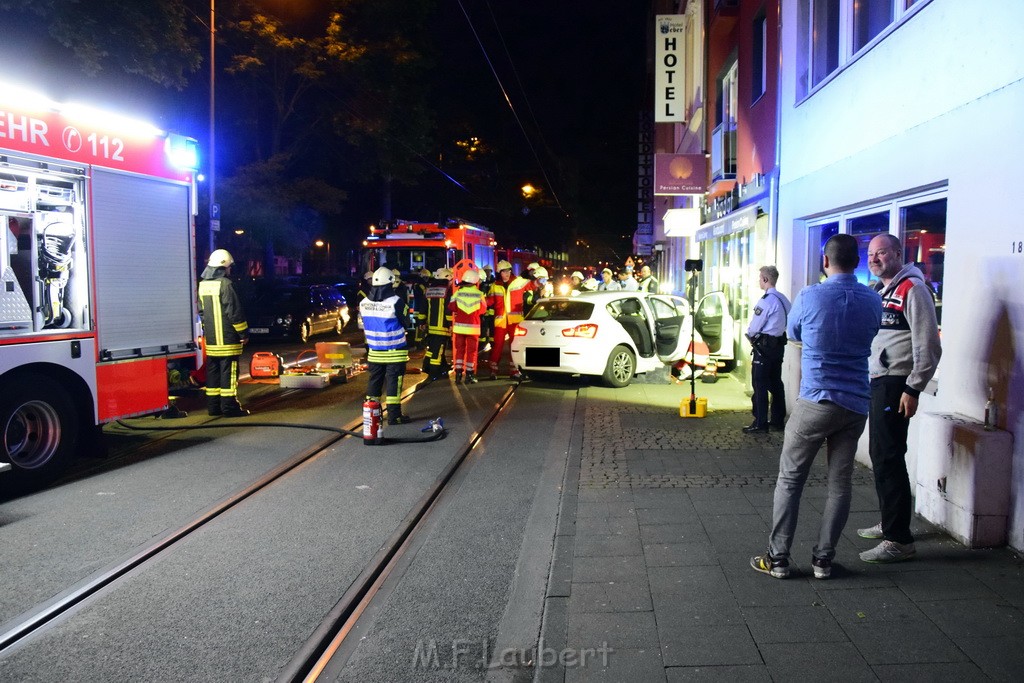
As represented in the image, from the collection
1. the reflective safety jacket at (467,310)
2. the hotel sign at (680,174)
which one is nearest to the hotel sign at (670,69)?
the hotel sign at (680,174)

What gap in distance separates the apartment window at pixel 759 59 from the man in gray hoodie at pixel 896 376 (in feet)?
28.5

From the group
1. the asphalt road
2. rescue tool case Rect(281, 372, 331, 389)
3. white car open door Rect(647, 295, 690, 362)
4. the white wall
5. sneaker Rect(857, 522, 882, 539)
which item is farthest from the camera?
white car open door Rect(647, 295, 690, 362)

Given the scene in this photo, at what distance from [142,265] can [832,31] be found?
8.17 m

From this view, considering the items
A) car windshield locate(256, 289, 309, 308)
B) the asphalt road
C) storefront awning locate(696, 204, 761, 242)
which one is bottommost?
the asphalt road

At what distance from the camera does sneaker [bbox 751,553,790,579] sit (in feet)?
15.1

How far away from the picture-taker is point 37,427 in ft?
23.2

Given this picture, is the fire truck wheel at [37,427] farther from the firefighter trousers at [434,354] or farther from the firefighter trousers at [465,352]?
the firefighter trousers at [434,354]

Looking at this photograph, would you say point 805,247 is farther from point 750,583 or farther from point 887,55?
point 750,583

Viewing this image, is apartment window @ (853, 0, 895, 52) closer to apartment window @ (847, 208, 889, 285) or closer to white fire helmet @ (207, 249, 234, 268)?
apartment window @ (847, 208, 889, 285)

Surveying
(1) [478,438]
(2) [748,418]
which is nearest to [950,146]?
(2) [748,418]

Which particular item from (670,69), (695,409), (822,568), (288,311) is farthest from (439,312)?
(822,568)

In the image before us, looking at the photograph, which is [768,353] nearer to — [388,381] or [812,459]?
[388,381]

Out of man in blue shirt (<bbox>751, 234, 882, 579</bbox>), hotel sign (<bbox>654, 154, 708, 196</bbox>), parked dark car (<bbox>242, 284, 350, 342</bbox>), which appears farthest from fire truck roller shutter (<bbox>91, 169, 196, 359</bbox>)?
parked dark car (<bbox>242, 284, 350, 342</bbox>)

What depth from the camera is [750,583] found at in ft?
14.9
